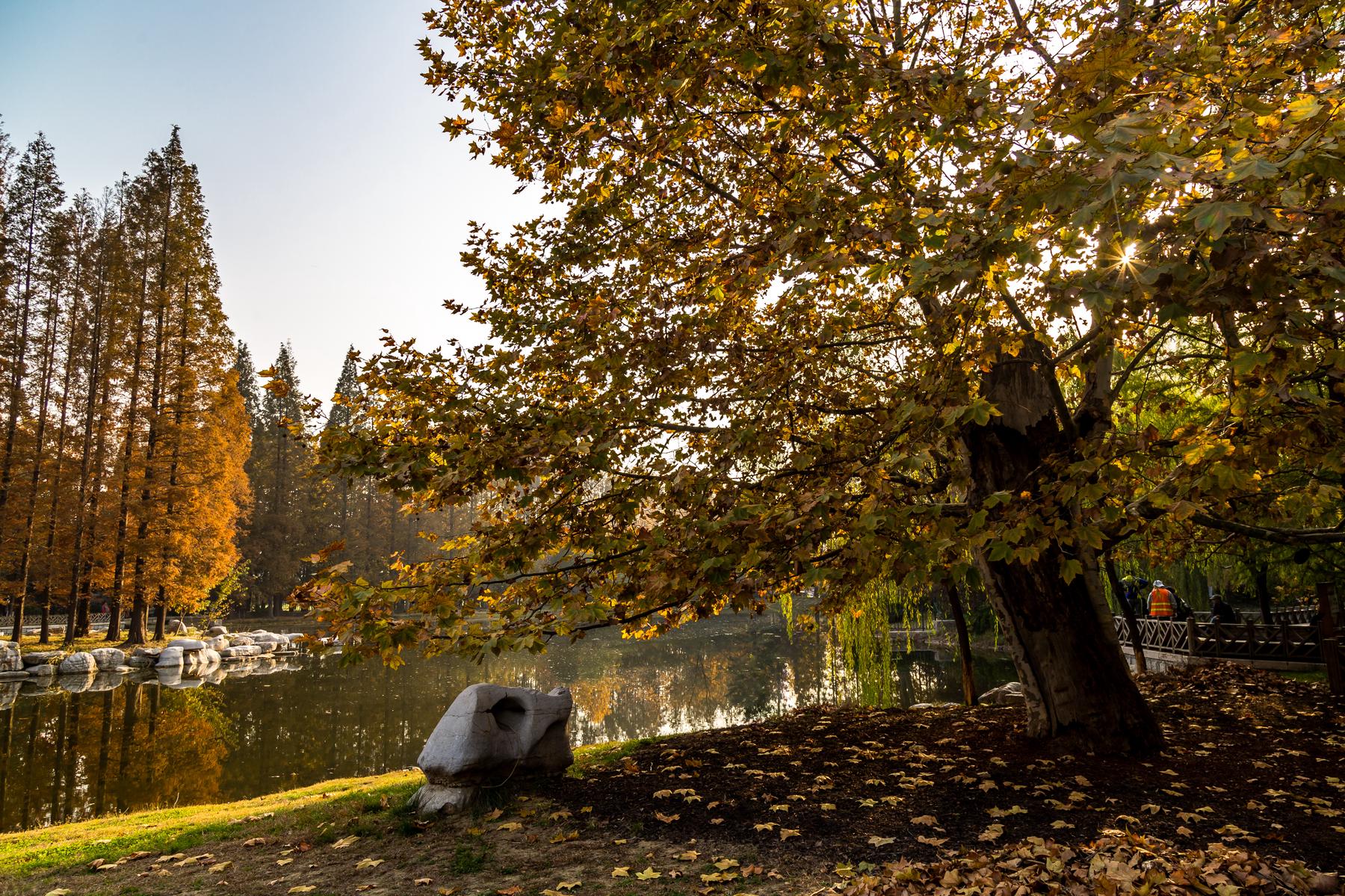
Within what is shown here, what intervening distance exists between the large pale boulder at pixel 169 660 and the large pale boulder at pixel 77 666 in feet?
6.47

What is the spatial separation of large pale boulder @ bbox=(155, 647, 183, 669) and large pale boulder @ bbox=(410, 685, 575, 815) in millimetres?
21546

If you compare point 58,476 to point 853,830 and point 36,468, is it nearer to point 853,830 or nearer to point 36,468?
point 36,468

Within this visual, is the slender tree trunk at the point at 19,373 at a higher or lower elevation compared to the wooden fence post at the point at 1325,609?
higher

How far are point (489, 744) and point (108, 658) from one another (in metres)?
22.4

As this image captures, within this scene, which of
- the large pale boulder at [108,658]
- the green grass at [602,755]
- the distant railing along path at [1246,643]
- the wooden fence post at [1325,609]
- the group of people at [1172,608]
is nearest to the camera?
the green grass at [602,755]

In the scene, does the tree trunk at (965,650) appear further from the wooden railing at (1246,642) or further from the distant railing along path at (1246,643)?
the wooden railing at (1246,642)

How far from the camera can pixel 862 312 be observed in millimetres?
7367

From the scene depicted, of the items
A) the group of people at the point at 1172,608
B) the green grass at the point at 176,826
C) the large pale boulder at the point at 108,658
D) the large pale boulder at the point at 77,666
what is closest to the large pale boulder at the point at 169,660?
the large pale boulder at the point at 108,658

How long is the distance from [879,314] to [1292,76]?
150 inches

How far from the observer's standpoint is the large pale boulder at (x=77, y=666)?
2083cm

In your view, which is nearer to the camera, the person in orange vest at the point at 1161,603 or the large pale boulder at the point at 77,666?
the person in orange vest at the point at 1161,603

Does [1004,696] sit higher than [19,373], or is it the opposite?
[19,373]

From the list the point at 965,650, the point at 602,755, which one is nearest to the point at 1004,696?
the point at 965,650

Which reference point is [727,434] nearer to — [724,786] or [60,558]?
[724,786]
